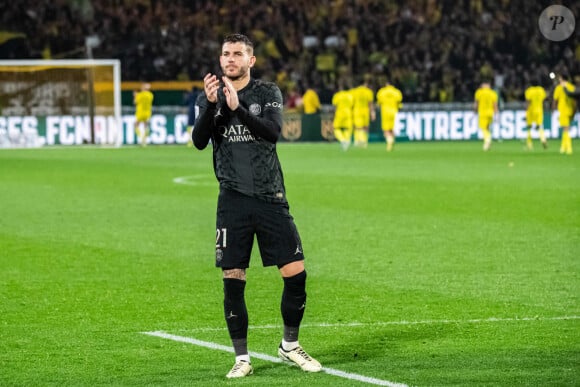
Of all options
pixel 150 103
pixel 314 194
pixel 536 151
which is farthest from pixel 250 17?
pixel 314 194

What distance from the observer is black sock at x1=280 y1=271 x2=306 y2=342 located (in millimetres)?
7391

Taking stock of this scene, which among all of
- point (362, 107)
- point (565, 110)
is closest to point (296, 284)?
point (565, 110)

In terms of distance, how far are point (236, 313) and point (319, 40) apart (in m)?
42.3

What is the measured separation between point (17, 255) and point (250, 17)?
36.1 m

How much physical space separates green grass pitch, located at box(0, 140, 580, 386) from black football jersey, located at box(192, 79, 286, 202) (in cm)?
104

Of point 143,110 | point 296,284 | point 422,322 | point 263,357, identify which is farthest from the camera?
point 143,110

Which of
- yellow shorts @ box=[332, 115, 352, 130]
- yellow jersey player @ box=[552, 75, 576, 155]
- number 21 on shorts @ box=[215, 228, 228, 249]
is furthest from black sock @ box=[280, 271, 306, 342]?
yellow shorts @ box=[332, 115, 352, 130]

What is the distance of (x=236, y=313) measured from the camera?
734cm

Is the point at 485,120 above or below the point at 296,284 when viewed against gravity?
below

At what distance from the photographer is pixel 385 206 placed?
19.1 meters

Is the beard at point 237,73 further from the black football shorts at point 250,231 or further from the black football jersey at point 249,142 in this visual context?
the black football shorts at point 250,231

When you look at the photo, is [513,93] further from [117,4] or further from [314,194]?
[314,194]

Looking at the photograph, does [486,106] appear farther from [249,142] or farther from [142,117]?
[249,142]

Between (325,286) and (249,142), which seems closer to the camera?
(249,142)
